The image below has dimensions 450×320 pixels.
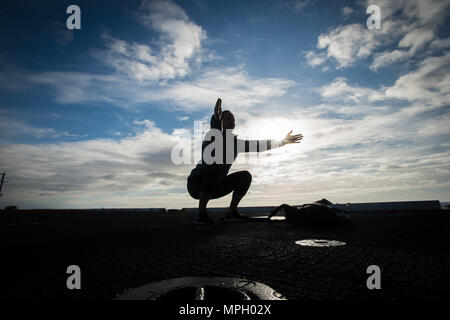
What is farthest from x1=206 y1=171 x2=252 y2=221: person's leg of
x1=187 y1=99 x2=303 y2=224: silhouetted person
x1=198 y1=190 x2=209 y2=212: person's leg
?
x1=198 y1=190 x2=209 y2=212: person's leg

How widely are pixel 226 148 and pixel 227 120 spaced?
2.30ft

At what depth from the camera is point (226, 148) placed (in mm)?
4867

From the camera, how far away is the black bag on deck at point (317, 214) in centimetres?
414

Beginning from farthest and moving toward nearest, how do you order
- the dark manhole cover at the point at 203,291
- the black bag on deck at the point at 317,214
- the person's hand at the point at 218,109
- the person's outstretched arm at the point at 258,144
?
1. the person's outstretched arm at the point at 258,144
2. the person's hand at the point at 218,109
3. the black bag on deck at the point at 317,214
4. the dark manhole cover at the point at 203,291

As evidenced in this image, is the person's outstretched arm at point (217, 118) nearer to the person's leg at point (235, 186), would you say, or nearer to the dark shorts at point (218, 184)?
the dark shorts at point (218, 184)

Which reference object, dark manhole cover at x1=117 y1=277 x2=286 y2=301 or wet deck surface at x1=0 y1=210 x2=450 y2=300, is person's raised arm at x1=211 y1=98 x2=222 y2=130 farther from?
dark manhole cover at x1=117 y1=277 x2=286 y2=301

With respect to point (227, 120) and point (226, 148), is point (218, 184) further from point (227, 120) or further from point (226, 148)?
point (227, 120)

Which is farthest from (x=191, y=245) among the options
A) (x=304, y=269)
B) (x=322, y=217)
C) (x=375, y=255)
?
(x=322, y=217)

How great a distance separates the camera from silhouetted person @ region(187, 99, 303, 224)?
4.73m

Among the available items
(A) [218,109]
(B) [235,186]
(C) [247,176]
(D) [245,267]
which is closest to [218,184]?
(B) [235,186]

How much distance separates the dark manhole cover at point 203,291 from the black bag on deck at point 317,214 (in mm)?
3342

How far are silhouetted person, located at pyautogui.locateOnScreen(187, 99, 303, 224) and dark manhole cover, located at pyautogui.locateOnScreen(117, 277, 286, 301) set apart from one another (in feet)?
11.6

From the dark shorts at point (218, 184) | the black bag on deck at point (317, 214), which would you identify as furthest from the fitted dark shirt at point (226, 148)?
the black bag on deck at point (317, 214)

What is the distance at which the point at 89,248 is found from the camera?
2.30 meters
